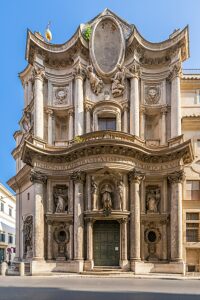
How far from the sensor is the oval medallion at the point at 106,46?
102ft

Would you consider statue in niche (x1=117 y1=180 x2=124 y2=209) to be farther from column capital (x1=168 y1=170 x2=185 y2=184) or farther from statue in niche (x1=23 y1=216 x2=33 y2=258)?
statue in niche (x1=23 y1=216 x2=33 y2=258)

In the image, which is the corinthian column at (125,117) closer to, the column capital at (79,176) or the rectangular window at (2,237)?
the column capital at (79,176)

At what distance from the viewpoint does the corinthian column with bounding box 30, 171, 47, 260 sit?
27203 millimetres

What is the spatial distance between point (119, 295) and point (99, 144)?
1301 cm

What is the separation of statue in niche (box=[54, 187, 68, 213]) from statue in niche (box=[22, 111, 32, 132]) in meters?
7.76

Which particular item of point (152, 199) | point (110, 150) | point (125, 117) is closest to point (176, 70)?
point (125, 117)

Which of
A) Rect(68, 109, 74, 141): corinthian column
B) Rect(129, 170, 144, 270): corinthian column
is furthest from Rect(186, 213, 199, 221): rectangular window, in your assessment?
Rect(68, 109, 74, 141): corinthian column

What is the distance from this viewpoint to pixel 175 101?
29.9 metres

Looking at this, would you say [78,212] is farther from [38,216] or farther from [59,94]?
[59,94]

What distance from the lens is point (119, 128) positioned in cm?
3017

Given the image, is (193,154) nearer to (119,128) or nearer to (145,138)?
(145,138)

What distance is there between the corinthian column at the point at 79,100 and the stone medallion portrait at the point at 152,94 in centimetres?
593

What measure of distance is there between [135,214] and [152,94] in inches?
436

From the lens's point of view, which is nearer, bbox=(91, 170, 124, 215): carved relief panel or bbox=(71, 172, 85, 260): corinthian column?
bbox=(71, 172, 85, 260): corinthian column
